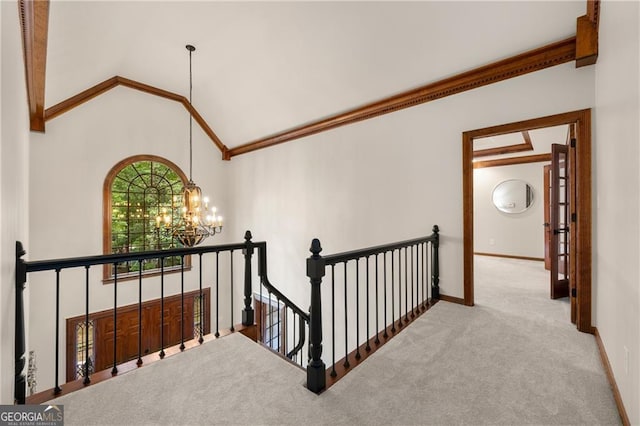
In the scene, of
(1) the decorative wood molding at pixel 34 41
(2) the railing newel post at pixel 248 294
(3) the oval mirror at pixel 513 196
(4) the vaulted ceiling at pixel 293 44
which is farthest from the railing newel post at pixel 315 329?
(3) the oval mirror at pixel 513 196

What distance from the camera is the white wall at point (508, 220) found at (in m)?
6.35

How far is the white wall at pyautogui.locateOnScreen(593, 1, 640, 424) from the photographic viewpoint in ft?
4.43

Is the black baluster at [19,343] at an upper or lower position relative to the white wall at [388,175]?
lower

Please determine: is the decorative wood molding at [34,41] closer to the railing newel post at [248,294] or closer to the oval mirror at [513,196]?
the railing newel post at [248,294]

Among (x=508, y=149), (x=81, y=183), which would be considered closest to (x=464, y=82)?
(x=508, y=149)

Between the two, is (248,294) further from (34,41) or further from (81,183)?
(81,183)

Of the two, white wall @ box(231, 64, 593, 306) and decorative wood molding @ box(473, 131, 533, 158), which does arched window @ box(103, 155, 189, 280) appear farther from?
decorative wood molding @ box(473, 131, 533, 158)

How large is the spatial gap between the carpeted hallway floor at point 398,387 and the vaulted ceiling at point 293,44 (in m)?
2.77

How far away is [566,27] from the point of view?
2.50 m

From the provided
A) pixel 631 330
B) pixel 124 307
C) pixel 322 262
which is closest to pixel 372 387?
pixel 322 262

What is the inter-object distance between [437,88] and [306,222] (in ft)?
9.62

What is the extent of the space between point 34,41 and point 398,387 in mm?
4281

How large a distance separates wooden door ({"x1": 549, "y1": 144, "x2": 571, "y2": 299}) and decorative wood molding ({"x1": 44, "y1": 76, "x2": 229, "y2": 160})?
6.37 m

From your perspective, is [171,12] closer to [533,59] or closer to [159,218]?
[159,218]
